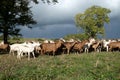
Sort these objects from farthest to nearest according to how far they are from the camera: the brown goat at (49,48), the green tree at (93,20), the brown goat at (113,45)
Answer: the green tree at (93,20)
the brown goat at (113,45)
the brown goat at (49,48)

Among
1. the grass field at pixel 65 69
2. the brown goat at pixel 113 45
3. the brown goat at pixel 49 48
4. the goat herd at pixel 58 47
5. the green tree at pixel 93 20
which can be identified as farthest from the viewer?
the green tree at pixel 93 20

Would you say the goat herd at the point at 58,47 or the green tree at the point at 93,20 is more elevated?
the green tree at the point at 93,20

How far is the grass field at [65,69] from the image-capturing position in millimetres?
A: 25109

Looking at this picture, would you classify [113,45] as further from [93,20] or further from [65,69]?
[93,20]

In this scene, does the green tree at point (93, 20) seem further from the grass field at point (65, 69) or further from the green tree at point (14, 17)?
the grass field at point (65, 69)

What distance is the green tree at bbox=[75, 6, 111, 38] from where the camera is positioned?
336 ft

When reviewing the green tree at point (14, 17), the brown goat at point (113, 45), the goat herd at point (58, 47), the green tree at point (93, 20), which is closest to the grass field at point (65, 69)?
the goat herd at point (58, 47)

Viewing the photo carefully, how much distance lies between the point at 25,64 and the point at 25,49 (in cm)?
604

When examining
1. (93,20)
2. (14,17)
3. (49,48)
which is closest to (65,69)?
(49,48)

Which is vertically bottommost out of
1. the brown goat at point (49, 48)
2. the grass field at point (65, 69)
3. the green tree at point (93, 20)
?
the grass field at point (65, 69)

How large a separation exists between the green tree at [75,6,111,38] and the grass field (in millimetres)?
71001

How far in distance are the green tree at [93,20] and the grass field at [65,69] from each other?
71.0 m

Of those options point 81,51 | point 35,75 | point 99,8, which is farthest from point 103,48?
point 99,8

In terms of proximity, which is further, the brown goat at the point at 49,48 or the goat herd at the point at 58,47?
the brown goat at the point at 49,48
